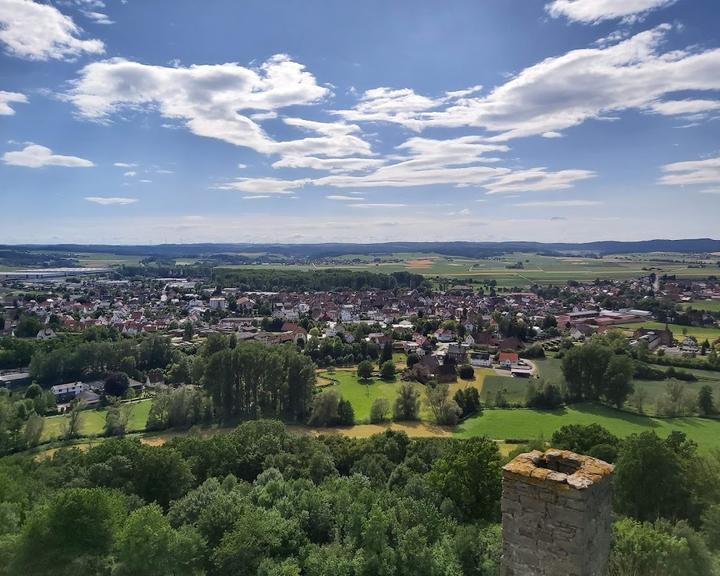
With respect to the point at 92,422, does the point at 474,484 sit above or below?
above

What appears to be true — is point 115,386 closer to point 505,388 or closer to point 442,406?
point 442,406

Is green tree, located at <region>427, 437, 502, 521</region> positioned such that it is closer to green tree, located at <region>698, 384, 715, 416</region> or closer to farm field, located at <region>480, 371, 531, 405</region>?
farm field, located at <region>480, 371, 531, 405</region>

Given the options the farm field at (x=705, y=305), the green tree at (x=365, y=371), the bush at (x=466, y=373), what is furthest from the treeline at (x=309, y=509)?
the farm field at (x=705, y=305)

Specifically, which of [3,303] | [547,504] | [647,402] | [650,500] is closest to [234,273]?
[3,303]

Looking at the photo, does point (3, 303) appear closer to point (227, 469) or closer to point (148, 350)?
point (148, 350)

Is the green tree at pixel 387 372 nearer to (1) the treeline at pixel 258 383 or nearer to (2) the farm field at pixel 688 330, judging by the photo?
(1) the treeline at pixel 258 383

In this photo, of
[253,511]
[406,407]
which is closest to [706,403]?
[406,407]
